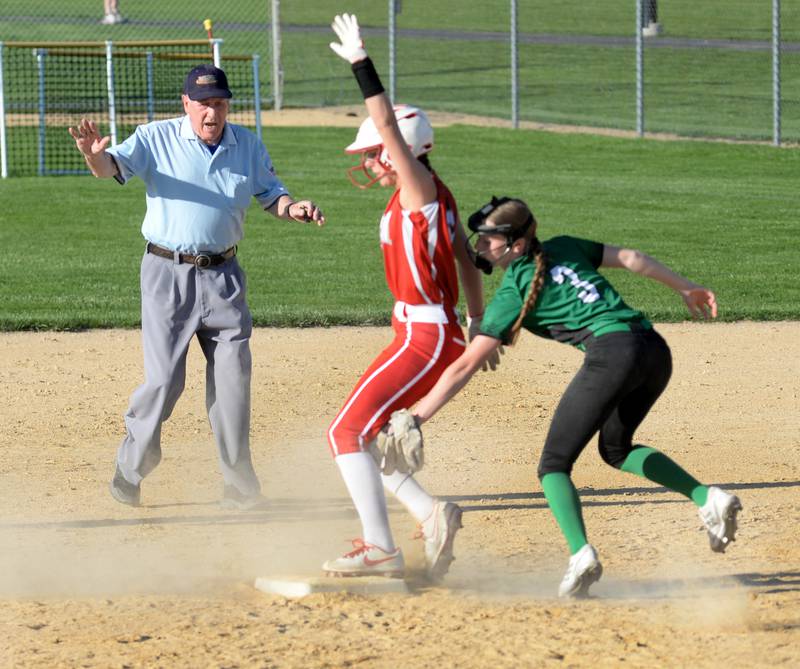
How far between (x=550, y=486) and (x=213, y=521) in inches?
88.1

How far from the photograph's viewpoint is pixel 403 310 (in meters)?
6.00

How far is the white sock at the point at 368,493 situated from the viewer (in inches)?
237

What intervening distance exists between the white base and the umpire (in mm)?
1479

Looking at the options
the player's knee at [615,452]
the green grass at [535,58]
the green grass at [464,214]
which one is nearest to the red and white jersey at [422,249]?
the player's knee at [615,452]

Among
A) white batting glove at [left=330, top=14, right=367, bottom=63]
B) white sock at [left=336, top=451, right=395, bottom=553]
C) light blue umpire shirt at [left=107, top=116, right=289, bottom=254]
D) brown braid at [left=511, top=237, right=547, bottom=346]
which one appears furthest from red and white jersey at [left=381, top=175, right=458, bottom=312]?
light blue umpire shirt at [left=107, top=116, right=289, bottom=254]

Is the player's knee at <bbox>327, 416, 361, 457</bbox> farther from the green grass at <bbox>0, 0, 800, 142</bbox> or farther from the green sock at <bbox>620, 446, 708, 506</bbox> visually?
the green grass at <bbox>0, 0, 800, 142</bbox>

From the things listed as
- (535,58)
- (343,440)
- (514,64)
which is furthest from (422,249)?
(535,58)

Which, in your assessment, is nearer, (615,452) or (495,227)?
(495,227)

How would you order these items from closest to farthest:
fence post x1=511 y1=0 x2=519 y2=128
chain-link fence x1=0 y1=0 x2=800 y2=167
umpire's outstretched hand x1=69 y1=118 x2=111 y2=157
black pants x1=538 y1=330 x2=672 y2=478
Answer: black pants x1=538 y1=330 x2=672 y2=478 < umpire's outstretched hand x1=69 y1=118 x2=111 y2=157 < fence post x1=511 y1=0 x2=519 y2=128 < chain-link fence x1=0 y1=0 x2=800 y2=167

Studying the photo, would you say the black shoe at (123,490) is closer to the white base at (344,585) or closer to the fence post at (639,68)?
the white base at (344,585)

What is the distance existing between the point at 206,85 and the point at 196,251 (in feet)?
2.77

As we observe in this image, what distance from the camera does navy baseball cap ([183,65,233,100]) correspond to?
7.18 metres

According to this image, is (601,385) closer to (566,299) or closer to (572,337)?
(572,337)

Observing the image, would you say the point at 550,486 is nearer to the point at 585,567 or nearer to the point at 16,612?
the point at 585,567
